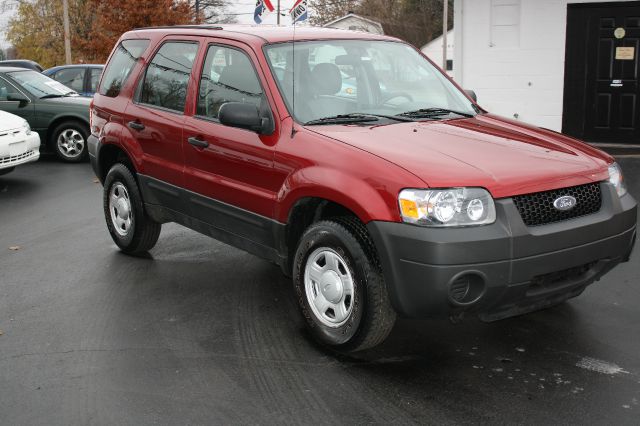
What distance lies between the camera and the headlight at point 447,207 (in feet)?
13.6

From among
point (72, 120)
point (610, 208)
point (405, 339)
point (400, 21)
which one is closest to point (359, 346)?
point (405, 339)

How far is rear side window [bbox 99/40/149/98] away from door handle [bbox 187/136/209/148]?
1359 millimetres

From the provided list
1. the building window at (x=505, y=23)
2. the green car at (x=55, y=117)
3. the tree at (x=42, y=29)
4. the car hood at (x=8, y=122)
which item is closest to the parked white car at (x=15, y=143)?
the car hood at (x=8, y=122)

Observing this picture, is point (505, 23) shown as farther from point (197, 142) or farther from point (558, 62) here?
point (197, 142)

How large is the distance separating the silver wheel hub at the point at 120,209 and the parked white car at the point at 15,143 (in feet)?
14.3

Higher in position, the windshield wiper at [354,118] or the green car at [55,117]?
the windshield wiper at [354,118]

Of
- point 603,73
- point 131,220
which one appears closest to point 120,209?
point 131,220

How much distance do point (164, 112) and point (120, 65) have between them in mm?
1156

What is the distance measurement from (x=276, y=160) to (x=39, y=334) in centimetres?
189

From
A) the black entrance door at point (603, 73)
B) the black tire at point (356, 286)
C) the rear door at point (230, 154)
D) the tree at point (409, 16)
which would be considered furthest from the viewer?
the tree at point (409, 16)

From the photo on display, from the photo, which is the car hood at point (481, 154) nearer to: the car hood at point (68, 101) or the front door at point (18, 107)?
the car hood at point (68, 101)

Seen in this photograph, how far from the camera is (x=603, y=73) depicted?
13.3 metres

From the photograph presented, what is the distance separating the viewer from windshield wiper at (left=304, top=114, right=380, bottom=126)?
503 cm

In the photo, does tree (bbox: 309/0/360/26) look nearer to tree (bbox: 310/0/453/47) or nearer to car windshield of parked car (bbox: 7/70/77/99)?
tree (bbox: 310/0/453/47)
